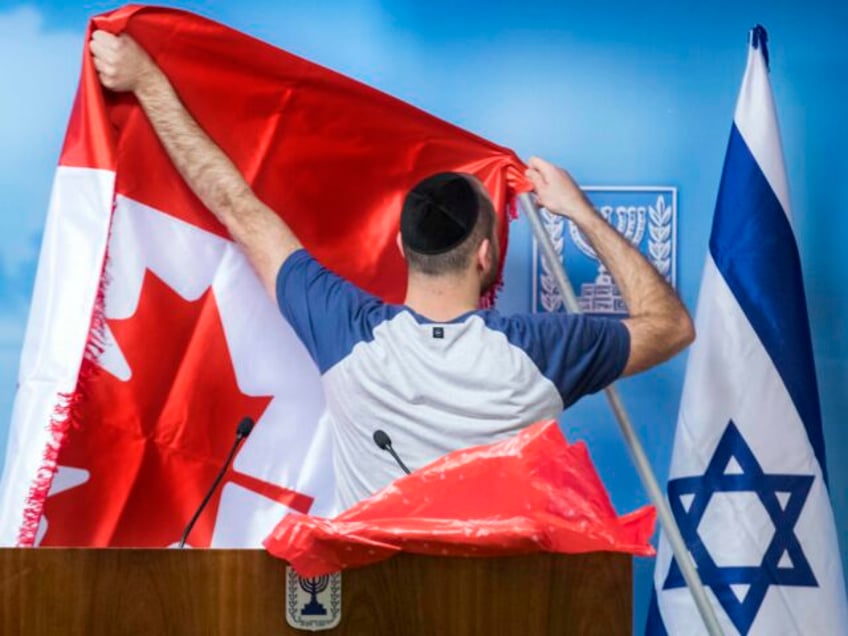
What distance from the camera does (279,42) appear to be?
9.45 feet

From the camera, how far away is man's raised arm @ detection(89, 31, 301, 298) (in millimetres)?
2447

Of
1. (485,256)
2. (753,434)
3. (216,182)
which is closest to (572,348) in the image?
(485,256)

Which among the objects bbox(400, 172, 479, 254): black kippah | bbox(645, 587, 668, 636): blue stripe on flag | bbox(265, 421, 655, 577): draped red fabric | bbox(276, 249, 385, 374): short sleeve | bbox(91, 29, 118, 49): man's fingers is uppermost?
bbox(91, 29, 118, 49): man's fingers

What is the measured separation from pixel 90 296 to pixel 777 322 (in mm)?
1186

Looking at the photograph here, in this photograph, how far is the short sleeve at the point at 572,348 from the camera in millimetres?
2305

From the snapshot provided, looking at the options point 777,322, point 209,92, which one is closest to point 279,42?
point 209,92

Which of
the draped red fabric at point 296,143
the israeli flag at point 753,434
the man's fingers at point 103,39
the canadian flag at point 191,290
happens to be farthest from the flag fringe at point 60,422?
the israeli flag at point 753,434

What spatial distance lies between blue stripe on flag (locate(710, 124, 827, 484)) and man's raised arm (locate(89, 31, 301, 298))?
0.81 meters

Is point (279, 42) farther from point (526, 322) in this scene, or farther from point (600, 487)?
point (600, 487)

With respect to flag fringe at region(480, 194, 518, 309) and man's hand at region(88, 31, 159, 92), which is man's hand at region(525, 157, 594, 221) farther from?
man's hand at region(88, 31, 159, 92)

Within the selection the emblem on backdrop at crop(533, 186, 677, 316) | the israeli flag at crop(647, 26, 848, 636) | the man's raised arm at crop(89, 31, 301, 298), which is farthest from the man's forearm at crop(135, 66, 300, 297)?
the israeli flag at crop(647, 26, 848, 636)

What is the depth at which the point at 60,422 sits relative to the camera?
2281 mm

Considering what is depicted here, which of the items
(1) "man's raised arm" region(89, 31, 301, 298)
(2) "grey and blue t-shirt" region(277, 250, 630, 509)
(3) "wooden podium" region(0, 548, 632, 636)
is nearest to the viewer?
(3) "wooden podium" region(0, 548, 632, 636)

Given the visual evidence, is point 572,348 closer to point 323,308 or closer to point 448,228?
point 448,228
